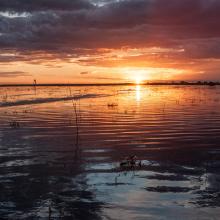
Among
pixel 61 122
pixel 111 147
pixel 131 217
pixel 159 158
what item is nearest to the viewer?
pixel 131 217

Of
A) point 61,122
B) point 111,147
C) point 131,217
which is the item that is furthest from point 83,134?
point 131,217

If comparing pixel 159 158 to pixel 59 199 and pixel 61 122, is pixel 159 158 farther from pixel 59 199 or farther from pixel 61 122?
pixel 61 122

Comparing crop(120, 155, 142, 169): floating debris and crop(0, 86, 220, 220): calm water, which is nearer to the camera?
crop(0, 86, 220, 220): calm water

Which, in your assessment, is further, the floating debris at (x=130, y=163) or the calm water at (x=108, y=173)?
the floating debris at (x=130, y=163)

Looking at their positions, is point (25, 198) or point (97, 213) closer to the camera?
point (97, 213)

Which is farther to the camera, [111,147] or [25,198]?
[111,147]

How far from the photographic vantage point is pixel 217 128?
20.1 meters

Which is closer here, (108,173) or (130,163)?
(108,173)

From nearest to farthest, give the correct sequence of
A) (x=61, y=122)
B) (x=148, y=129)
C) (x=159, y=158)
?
(x=159, y=158) < (x=148, y=129) < (x=61, y=122)

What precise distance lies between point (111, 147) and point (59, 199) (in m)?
6.30

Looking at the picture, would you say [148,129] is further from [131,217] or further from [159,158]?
[131,217]

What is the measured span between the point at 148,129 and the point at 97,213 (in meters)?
11.9

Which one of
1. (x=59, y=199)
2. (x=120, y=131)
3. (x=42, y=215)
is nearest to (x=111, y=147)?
(x=120, y=131)

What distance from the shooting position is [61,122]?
22.8 m
